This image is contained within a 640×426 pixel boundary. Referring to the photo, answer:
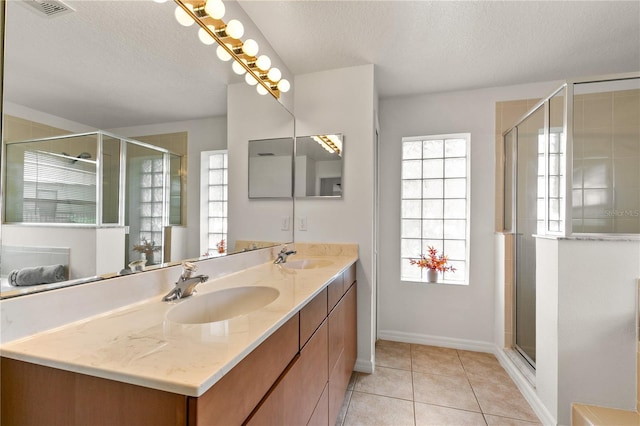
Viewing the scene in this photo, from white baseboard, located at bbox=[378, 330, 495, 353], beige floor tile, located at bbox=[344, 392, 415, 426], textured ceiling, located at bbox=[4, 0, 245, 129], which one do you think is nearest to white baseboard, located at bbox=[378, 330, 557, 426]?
white baseboard, located at bbox=[378, 330, 495, 353]

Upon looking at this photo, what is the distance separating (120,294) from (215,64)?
1180mm

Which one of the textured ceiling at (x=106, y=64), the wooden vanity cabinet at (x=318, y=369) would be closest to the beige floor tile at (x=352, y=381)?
the wooden vanity cabinet at (x=318, y=369)

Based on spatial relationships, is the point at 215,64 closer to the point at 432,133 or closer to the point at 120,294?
the point at 120,294

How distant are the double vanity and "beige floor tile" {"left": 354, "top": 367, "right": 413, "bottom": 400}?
0.93m

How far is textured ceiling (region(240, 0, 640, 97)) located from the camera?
5.14 feet

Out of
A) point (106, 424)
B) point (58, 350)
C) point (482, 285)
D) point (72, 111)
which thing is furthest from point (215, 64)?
point (482, 285)

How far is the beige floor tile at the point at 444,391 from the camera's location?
1.75m

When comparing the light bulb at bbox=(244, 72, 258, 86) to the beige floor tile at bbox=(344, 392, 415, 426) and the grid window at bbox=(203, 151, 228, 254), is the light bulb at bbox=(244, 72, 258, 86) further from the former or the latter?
the beige floor tile at bbox=(344, 392, 415, 426)

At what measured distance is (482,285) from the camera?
8.09 feet

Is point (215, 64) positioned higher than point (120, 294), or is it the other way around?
point (215, 64)

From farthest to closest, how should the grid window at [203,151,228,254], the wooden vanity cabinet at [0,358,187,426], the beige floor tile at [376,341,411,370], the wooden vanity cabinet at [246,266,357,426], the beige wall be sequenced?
1. the beige floor tile at [376,341,411,370]
2. the grid window at [203,151,228,254]
3. the wooden vanity cabinet at [246,266,357,426]
4. the beige wall
5. the wooden vanity cabinet at [0,358,187,426]

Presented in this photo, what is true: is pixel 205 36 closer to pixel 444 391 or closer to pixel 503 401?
pixel 444 391

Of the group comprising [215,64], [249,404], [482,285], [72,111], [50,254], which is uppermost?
[215,64]

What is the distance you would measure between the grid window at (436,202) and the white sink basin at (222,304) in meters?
1.80
